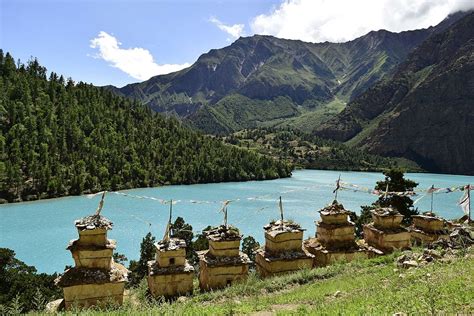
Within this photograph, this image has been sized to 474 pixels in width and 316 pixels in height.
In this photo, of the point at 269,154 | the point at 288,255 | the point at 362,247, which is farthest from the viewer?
the point at 269,154

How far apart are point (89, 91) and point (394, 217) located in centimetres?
13254

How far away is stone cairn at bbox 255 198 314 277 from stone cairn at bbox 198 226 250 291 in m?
1.27

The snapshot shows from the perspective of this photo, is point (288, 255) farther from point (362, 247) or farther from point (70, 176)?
point (70, 176)

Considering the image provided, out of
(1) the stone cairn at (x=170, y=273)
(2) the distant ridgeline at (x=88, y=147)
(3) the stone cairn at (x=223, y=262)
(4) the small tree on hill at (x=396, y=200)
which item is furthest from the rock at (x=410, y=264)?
(2) the distant ridgeline at (x=88, y=147)

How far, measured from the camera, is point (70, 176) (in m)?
89.9

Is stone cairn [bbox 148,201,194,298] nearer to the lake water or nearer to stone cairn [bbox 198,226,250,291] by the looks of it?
stone cairn [bbox 198,226,250,291]

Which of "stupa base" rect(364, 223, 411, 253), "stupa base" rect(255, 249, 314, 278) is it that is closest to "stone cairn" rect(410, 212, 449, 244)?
"stupa base" rect(364, 223, 411, 253)

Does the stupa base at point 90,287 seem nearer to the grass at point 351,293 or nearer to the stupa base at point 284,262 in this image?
the grass at point 351,293

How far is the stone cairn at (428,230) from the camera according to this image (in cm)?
2325

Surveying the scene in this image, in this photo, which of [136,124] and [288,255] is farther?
[136,124]

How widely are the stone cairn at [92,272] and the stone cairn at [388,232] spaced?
14.3 metres

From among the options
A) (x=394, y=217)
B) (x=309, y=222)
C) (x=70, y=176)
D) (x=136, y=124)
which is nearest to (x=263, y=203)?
(x=309, y=222)

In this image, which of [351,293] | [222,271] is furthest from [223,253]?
[351,293]

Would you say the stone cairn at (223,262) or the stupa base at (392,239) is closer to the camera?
the stone cairn at (223,262)
